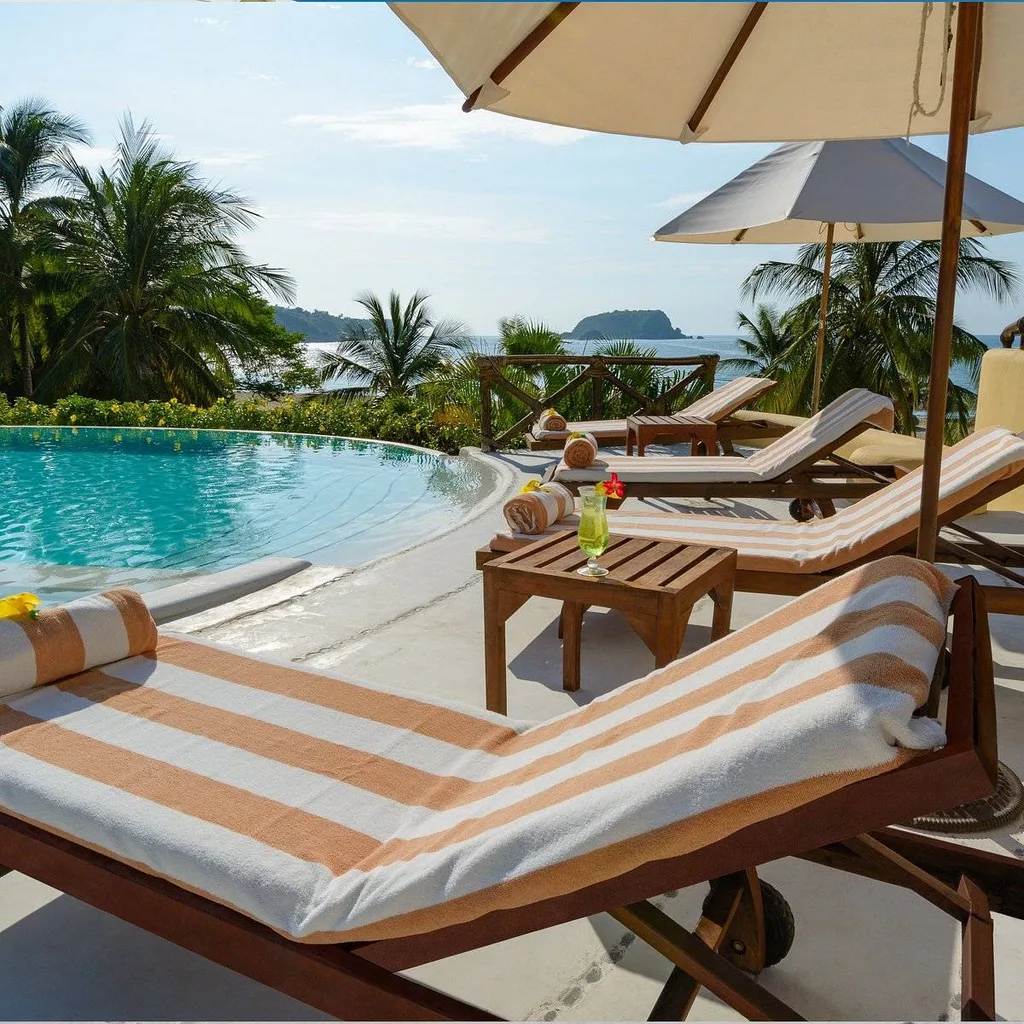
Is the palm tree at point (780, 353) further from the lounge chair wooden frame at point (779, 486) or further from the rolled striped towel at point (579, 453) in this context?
the rolled striped towel at point (579, 453)

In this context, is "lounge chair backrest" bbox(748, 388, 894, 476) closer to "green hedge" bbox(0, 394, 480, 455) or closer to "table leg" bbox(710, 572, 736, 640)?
"table leg" bbox(710, 572, 736, 640)

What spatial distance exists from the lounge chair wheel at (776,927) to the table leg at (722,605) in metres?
1.52

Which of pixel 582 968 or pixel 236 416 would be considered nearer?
pixel 582 968

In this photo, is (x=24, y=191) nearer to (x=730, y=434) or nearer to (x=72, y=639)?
(x=730, y=434)

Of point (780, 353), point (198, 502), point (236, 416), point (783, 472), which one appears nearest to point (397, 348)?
point (236, 416)

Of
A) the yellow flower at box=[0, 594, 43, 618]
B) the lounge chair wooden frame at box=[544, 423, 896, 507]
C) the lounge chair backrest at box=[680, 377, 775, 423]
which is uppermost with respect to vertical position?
the lounge chair backrest at box=[680, 377, 775, 423]

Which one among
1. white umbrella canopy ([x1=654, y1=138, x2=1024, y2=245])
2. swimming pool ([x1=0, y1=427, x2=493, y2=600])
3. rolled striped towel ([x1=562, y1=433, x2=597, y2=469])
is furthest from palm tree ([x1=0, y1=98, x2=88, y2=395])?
rolled striped towel ([x1=562, y1=433, x2=597, y2=469])

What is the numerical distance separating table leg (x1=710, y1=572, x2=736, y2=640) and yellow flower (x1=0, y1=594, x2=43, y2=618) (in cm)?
209

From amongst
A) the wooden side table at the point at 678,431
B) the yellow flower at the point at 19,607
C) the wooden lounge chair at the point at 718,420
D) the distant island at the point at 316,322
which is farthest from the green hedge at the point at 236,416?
the distant island at the point at 316,322

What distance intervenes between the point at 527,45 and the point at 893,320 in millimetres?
23253

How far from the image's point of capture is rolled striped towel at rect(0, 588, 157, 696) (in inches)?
76.6

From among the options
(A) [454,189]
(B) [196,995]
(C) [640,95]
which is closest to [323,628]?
(B) [196,995]

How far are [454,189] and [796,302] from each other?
1561cm

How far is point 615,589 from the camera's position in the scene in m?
2.62
